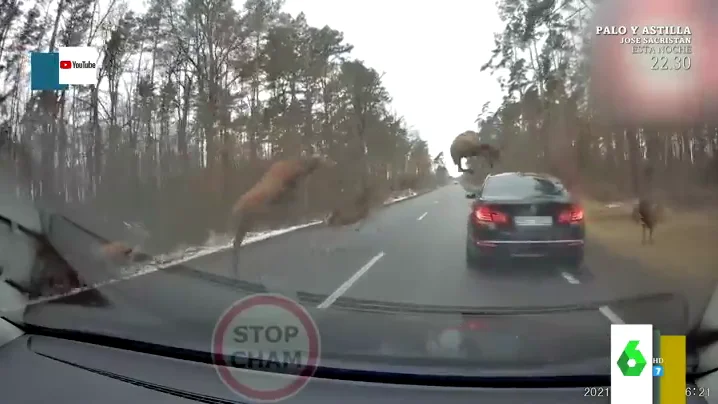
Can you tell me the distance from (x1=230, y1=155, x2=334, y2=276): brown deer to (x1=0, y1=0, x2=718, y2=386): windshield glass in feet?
0.06

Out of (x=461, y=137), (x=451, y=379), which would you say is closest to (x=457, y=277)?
(x=461, y=137)

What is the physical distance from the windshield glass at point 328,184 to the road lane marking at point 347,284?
3cm

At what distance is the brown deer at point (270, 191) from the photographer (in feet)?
16.9

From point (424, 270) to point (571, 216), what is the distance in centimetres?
128

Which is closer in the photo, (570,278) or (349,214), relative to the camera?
(570,278)

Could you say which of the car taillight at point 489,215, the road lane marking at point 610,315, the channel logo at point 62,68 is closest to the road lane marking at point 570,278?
the road lane marking at point 610,315

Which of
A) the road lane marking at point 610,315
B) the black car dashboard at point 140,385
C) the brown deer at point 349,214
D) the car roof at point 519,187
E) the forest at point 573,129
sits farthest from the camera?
the brown deer at point 349,214

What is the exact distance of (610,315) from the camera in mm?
3469

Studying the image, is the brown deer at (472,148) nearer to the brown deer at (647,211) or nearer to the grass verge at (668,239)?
the grass verge at (668,239)

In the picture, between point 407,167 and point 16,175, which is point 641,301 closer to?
point 407,167

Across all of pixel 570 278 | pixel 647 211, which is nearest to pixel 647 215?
pixel 647 211

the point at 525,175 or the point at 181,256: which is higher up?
the point at 525,175

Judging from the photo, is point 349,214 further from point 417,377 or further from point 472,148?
point 417,377

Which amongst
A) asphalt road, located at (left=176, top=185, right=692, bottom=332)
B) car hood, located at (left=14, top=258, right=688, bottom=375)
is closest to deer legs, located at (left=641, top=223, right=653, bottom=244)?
asphalt road, located at (left=176, top=185, right=692, bottom=332)
